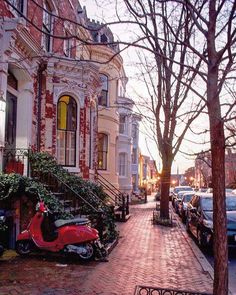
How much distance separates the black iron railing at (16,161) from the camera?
1188cm

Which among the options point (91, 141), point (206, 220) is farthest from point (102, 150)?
point (206, 220)

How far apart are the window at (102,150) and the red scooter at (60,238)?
574 inches

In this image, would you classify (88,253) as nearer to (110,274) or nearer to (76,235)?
(76,235)

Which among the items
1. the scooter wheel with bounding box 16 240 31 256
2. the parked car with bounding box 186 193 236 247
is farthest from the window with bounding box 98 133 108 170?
the scooter wheel with bounding box 16 240 31 256

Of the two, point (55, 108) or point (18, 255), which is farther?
point (55, 108)

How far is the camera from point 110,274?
782 centimetres

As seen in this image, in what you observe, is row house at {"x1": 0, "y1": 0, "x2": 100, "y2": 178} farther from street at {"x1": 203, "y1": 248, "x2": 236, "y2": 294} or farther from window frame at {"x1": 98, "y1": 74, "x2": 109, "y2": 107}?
window frame at {"x1": 98, "y1": 74, "x2": 109, "y2": 107}

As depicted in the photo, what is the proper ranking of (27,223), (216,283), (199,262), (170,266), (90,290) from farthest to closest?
1. (27,223)
2. (199,262)
3. (170,266)
4. (90,290)
5. (216,283)

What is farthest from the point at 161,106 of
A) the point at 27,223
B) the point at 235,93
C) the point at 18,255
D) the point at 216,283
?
the point at 216,283

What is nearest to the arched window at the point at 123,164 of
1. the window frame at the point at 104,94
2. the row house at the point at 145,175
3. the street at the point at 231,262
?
the window frame at the point at 104,94

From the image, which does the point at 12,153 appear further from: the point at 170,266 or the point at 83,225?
the point at 170,266

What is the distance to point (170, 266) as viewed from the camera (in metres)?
8.86

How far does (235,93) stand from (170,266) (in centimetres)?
441

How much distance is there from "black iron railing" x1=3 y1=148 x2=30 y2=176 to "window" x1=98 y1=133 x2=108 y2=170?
11.7 metres
